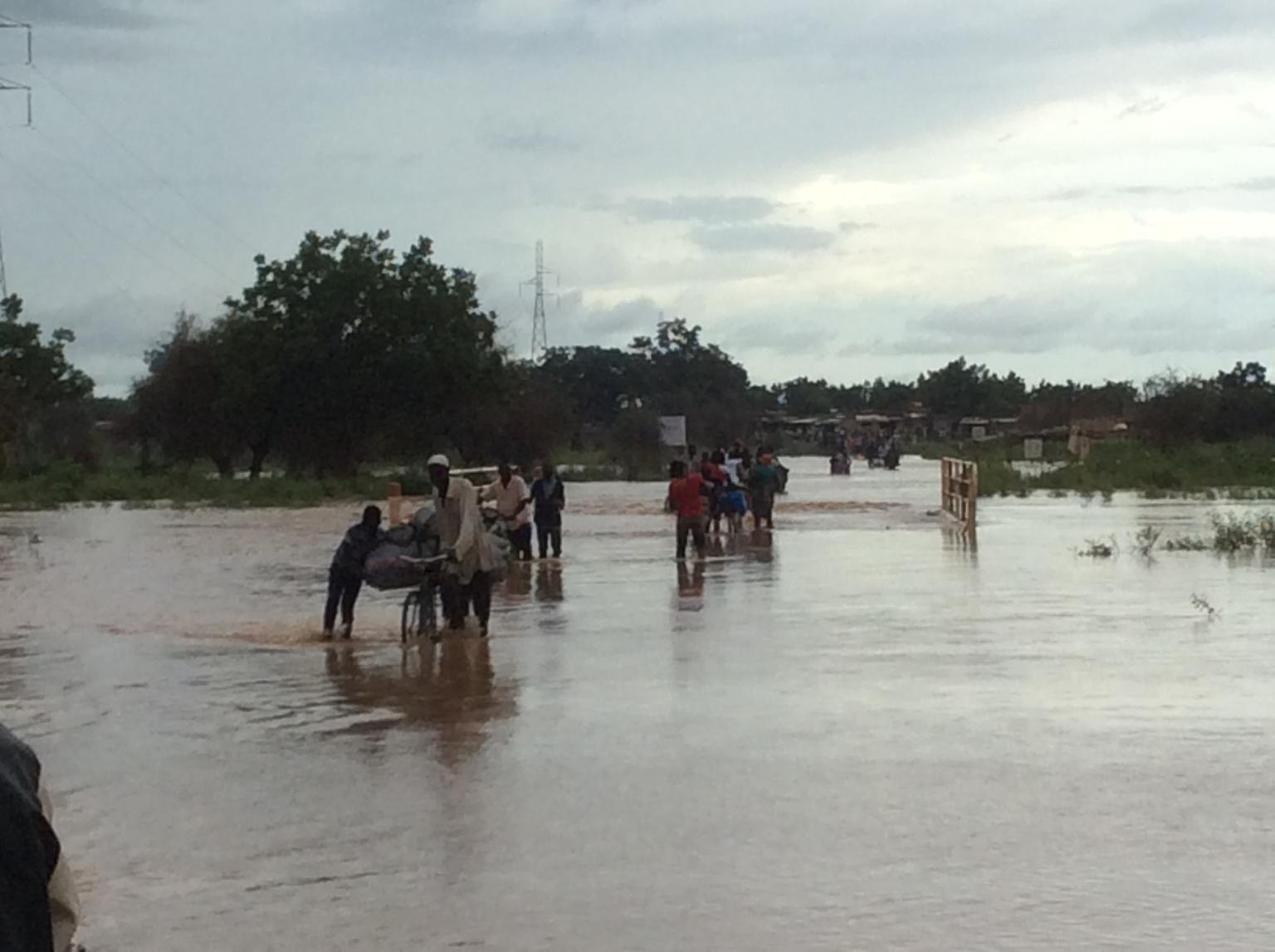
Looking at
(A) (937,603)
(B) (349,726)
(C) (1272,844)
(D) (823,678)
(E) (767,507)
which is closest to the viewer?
(C) (1272,844)

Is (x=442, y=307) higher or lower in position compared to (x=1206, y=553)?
higher

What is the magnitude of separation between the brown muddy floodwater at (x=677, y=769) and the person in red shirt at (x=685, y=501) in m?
5.01

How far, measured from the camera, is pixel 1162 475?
58.8m

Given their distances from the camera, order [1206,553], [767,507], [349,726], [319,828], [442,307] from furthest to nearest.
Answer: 1. [442,307]
2. [767,507]
3. [1206,553]
4. [349,726]
5. [319,828]

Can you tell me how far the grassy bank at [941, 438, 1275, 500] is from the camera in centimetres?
5525

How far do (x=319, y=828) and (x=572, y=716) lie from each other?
3.71 meters

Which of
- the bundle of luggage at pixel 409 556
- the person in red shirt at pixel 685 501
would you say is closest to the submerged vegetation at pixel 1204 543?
the person in red shirt at pixel 685 501

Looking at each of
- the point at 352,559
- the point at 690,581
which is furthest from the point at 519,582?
the point at 352,559

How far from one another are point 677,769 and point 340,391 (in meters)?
63.7

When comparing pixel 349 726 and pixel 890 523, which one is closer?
pixel 349 726

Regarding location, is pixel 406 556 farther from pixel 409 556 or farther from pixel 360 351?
pixel 360 351

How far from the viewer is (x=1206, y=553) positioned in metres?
28.7

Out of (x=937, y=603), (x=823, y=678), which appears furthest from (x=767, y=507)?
(x=823, y=678)

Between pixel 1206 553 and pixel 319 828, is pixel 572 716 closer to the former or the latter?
pixel 319 828
